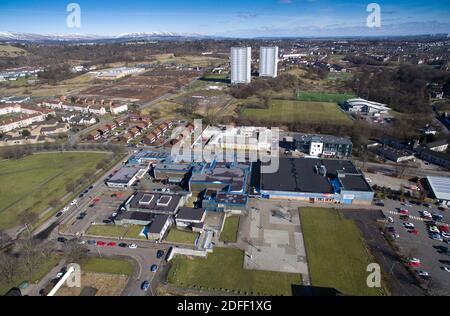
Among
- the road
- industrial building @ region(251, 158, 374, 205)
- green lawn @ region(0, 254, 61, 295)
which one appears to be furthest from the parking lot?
green lawn @ region(0, 254, 61, 295)

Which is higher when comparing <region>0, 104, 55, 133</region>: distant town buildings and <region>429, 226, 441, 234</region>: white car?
<region>0, 104, 55, 133</region>: distant town buildings

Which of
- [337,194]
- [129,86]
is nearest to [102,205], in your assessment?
[337,194]

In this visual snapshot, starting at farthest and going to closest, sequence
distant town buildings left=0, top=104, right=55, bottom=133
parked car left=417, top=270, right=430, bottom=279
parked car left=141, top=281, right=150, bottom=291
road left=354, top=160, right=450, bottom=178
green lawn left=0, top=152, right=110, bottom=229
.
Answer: distant town buildings left=0, top=104, right=55, bottom=133, road left=354, top=160, right=450, bottom=178, green lawn left=0, top=152, right=110, bottom=229, parked car left=417, top=270, right=430, bottom=279, parked car left=141, top=281, right=150, bottom=291

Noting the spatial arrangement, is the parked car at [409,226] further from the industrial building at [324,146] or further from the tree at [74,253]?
the tree at [74,253]

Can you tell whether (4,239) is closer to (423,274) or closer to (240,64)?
(423,274)

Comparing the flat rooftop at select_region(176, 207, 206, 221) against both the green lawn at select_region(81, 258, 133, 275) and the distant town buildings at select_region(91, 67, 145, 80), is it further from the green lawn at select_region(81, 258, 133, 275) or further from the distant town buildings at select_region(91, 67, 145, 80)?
the distant town buildings at select_region(91, 67, 145, 80)

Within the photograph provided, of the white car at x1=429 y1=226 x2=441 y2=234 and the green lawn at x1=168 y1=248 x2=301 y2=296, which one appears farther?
the white car at x1=429 y1=226 x2=441 y2=234

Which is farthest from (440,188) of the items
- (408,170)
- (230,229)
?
(230,229)
